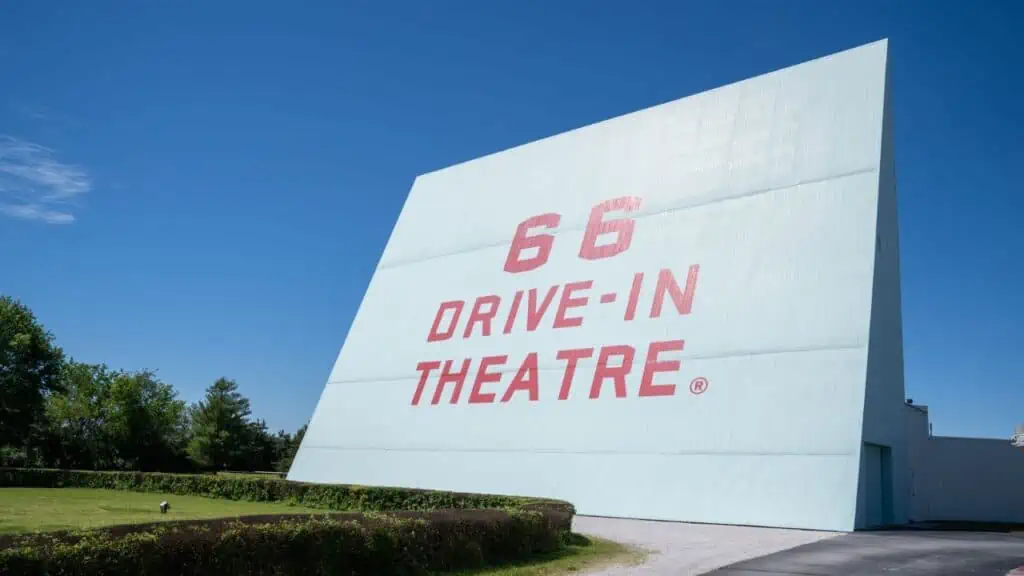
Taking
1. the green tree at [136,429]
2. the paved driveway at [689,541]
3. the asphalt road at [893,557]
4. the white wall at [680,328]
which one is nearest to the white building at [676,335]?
the white wall at [680,328]

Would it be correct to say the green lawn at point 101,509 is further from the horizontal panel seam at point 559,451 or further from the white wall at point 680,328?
the white wall at point 680,328

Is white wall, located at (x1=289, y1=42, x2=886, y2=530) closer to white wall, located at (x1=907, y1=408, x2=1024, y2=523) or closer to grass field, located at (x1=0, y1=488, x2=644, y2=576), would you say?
grass field, located at (x1=0, y1=488, x2=644, y2=576)

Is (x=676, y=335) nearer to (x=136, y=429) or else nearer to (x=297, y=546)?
(x=297, y=546)

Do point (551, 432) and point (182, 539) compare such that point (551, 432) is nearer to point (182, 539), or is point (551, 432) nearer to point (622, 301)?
point (622, 301)

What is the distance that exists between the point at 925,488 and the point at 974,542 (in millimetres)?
12017

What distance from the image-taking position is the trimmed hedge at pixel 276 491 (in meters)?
18.7

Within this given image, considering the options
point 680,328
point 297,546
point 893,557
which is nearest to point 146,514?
point 297,546

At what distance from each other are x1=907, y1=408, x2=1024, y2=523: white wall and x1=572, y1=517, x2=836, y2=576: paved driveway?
11665 mm

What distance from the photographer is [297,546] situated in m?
9.30

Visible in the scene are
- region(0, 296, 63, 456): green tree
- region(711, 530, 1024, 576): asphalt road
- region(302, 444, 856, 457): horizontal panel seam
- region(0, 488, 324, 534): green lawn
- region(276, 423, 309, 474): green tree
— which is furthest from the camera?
region(276, 423, 309, 474): green tree

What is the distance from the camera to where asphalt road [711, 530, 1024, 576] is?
35.7 ft

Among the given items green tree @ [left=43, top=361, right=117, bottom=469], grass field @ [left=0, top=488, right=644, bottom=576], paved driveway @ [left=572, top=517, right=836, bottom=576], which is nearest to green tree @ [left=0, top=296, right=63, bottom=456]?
green tree @ [left=43, top=361, right=117, bottom=469]

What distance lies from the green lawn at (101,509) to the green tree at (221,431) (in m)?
24.3

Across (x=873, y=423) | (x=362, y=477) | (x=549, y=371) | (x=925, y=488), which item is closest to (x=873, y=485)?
(x=873, y=423)
